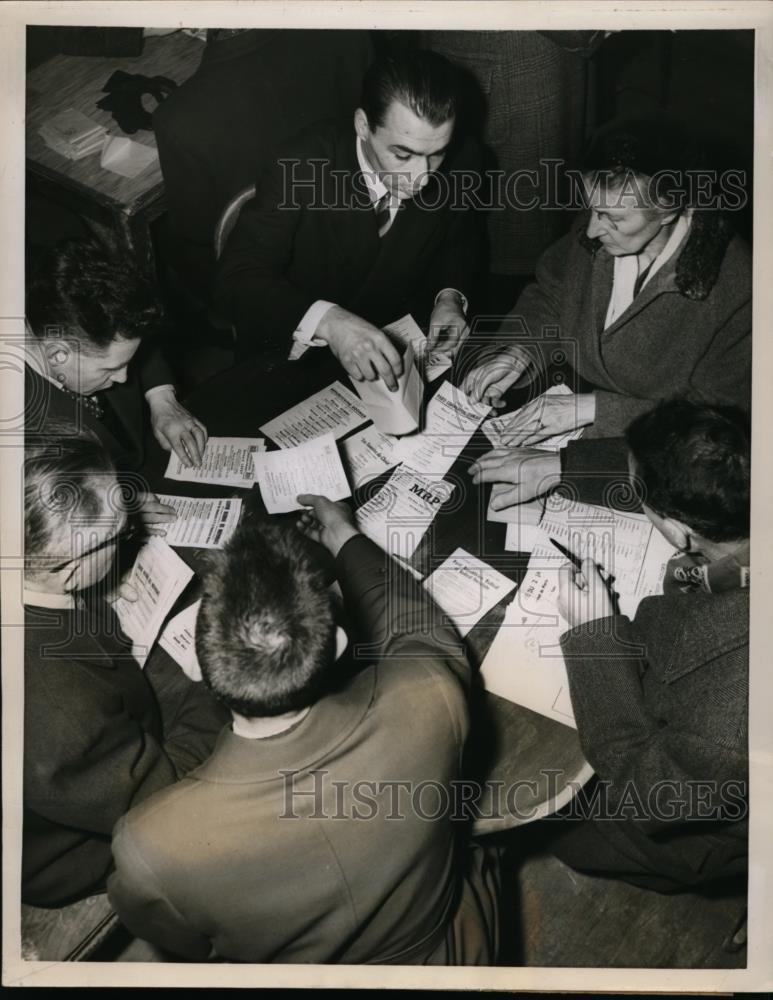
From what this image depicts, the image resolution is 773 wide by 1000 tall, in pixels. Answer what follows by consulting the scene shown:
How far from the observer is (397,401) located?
64.4 inches

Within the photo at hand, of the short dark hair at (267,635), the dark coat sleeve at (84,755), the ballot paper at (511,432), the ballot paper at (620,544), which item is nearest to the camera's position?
the short dark hair at (267,635)

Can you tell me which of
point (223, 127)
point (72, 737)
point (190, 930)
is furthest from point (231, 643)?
point (223, 127)

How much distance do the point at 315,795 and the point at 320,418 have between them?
718mm

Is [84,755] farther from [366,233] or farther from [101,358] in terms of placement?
[366,233]

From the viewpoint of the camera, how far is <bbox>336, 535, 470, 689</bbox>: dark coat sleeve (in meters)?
1.48

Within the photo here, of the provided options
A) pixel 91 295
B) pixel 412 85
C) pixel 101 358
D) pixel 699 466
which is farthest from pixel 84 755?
pixel 412 85

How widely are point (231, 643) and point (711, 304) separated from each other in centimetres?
113

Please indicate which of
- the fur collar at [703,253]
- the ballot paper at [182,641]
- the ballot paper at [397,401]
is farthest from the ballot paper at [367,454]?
the fur collar at [703,253]

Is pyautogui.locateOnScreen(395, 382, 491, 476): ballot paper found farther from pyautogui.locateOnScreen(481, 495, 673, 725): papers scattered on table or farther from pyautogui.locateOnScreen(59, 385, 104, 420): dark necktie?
pyautogui.locateOnScreen(59, 385, 104, 420): dark necktie

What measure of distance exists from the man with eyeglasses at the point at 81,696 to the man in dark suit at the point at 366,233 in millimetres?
473

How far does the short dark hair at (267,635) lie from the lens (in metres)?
1.27

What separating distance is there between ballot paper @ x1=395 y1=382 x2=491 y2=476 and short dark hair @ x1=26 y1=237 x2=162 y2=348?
57 cm

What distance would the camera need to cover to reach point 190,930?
1.39 meters

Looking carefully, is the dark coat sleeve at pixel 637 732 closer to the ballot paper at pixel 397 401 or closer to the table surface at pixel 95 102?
the ballot paper at pixel 397 401
